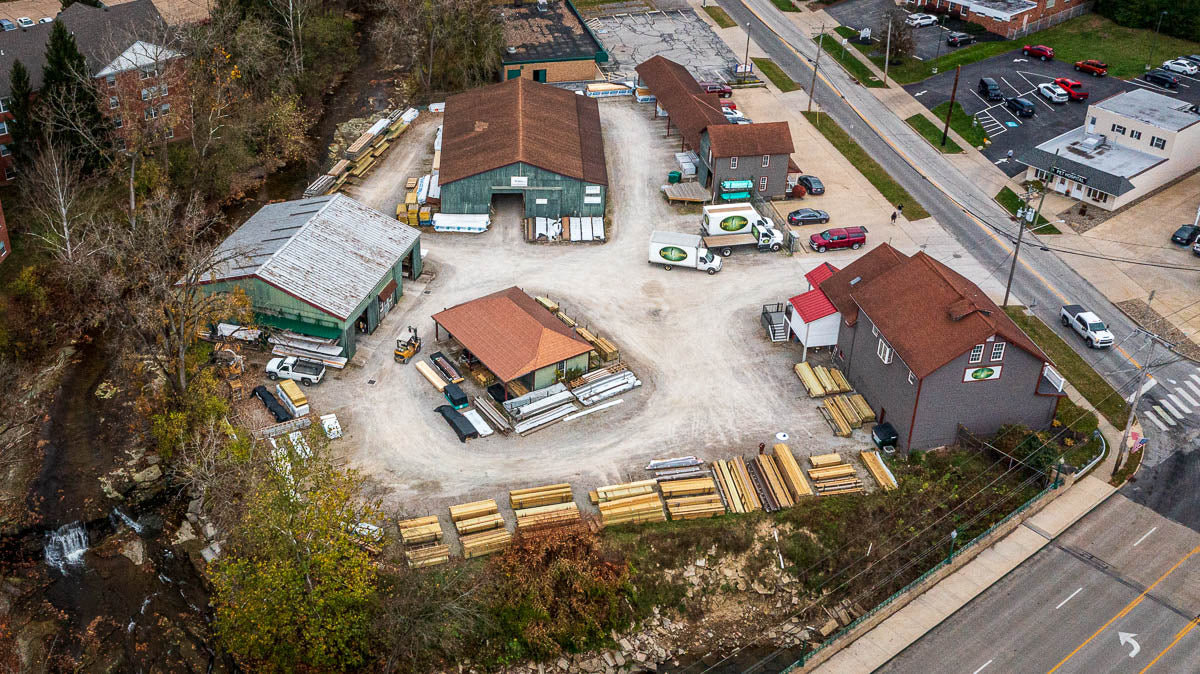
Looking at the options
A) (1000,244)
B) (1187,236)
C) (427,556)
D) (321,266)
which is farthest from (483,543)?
(1187,236)

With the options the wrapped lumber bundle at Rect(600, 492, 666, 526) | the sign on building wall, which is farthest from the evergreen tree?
the sign on building wall

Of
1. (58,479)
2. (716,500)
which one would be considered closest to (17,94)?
(58,479)

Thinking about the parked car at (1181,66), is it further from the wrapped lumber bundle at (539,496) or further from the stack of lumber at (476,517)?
the stack of lumber at (476,517)

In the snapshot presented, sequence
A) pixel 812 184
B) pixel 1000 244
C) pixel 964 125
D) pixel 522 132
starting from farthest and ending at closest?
pixel 964 125, pixel 812 184, pixel 522 132, pixel 1000 244

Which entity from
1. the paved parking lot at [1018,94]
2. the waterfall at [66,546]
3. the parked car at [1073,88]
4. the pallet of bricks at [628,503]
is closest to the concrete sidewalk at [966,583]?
the pallet of bricks at [628,503]

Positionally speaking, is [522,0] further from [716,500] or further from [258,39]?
[716,500]

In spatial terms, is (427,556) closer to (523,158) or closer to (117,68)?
(523,158)
